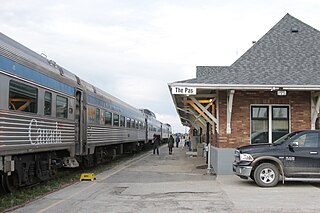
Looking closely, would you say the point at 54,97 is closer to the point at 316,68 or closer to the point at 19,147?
the point at 19,147

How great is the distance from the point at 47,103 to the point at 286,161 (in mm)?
6645

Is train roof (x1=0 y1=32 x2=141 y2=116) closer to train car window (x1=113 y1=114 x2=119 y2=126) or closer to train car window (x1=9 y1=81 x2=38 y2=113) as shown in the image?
train car window (x1=9 y1=81 x2=38 y2=113)

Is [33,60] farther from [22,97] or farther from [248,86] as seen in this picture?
[248,86]

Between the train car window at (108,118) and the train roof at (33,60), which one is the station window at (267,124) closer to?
the train roof at (33,60)

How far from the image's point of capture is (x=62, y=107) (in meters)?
13.3

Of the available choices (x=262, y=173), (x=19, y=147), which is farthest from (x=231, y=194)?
(x=19, y=147)

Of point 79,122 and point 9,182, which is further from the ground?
point 79,122

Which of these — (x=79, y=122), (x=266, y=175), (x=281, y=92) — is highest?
(x=281, y=92)

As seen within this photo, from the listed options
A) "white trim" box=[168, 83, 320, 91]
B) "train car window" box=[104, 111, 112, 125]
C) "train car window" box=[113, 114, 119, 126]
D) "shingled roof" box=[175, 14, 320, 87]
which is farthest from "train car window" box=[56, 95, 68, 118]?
"train car window" box=[113, 114, 119, 126]

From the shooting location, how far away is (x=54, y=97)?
12.6 meters

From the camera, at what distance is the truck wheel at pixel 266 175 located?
39.0 feet

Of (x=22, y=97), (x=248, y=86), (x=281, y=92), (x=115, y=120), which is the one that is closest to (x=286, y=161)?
(x=281, y=92)

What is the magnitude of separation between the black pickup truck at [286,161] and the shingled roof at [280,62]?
263cm

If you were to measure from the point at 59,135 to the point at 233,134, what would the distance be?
5937 mm
